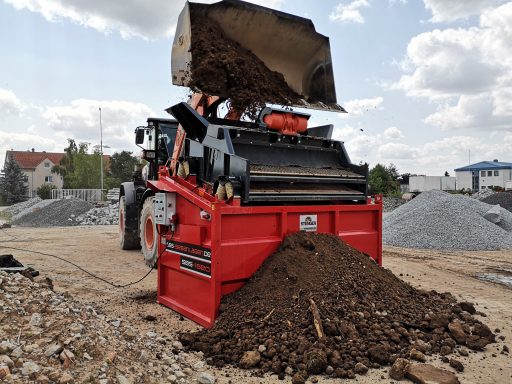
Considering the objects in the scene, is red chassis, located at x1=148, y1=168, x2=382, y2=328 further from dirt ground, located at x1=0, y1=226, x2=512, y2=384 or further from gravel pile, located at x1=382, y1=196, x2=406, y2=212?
gravel pile, located at x1=382, y1=196, x2=406, y2=212

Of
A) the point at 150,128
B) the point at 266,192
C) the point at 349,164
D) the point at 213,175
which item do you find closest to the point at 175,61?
the point at 213,175

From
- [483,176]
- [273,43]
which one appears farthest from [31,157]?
[273,43]

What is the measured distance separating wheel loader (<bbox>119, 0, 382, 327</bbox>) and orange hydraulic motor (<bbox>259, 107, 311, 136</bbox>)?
0.01 m

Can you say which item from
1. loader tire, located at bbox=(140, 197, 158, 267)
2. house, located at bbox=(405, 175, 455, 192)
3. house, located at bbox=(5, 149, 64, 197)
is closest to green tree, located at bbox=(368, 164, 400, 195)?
house, located at bbox=(405, 175, 455, 192)

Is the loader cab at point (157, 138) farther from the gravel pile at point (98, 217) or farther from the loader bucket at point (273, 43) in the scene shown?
the gravel pile at point (98, 217)

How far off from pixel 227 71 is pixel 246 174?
5.24 feet

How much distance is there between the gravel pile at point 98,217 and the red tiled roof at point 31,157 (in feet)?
140

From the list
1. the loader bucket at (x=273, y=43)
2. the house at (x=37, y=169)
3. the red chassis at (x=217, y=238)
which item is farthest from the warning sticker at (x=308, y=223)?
the house at (x=37, y=169)

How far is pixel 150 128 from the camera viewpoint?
8.62 m

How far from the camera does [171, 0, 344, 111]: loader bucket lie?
5.37 metres

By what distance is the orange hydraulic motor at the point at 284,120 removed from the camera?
17.4 ft

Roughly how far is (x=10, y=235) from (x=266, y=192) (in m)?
12.8

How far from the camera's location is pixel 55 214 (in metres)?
20.4

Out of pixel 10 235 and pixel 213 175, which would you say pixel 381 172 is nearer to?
pixel 10 235
